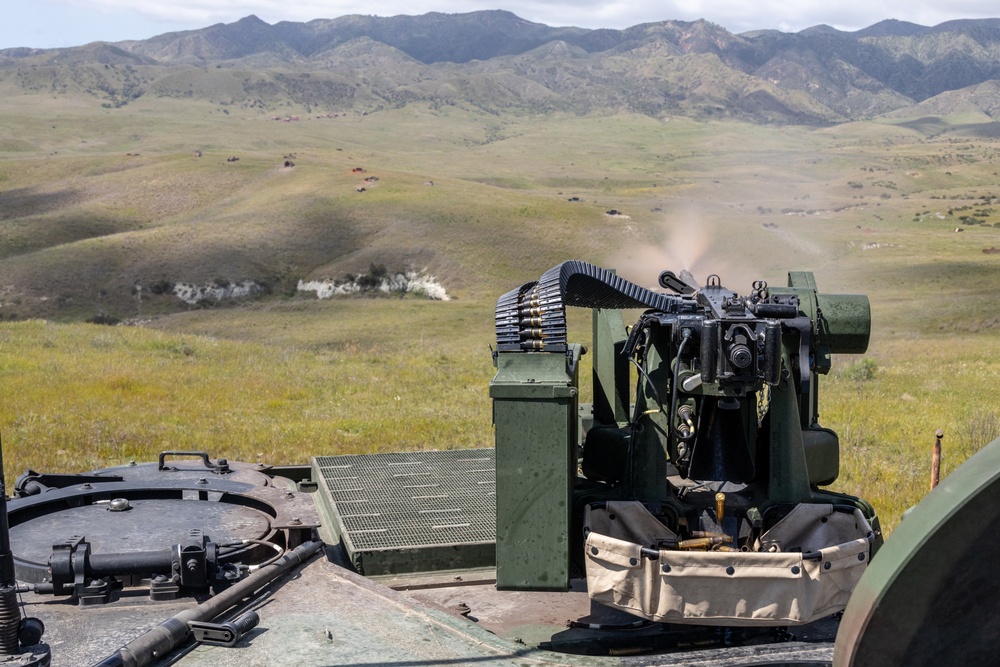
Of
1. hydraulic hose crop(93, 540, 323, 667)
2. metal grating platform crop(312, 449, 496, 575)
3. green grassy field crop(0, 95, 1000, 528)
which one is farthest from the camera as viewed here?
green grassy field crop(0, 95, 1000, 528)

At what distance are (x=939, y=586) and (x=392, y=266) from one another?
49.0 metres

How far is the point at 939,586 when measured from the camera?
285 centimetres

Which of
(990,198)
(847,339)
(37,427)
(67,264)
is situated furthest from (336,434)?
(990,198)

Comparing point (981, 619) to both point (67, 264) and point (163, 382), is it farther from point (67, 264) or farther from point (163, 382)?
point (67, 264)

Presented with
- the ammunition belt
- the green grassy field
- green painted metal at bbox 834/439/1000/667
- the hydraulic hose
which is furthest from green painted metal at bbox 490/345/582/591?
the green grassy field

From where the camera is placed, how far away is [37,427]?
1445 cm

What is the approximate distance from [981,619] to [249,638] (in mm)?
3209

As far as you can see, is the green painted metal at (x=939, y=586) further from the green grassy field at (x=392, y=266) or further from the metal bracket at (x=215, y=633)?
the green grassy field at (x=392, y=266)

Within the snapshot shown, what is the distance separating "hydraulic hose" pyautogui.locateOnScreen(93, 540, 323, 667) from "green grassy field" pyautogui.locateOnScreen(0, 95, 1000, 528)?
4588 mm

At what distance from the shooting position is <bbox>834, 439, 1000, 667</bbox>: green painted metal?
2713 millimetres

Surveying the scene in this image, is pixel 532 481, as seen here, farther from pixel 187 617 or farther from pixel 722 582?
pixel 187 617

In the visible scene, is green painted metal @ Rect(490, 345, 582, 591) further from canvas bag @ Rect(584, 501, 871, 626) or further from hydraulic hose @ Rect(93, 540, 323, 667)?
hydraulic hose @ Rect(93, 540, 323, 667)

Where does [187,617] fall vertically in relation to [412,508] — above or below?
above

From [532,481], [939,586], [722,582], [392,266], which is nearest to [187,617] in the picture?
[532,481]
